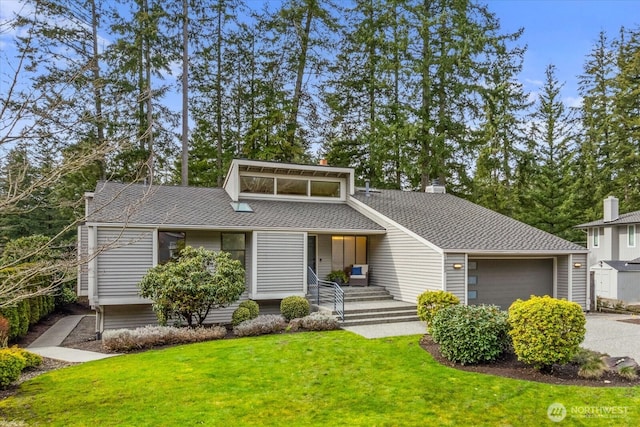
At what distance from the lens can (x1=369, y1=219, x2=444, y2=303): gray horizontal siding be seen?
12.6m

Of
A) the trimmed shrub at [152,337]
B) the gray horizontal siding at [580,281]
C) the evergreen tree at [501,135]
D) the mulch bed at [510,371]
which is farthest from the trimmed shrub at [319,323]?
the evergreen tree at [501,135]

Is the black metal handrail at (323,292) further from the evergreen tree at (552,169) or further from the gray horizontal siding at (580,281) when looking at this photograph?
the evergreen tree at (552,169)

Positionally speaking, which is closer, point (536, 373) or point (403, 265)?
point (536, 373)

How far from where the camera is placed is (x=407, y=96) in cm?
2416

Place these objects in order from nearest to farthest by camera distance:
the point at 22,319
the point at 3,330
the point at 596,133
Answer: the point at 3,330 < the point at 22,319 < the point at 596,133

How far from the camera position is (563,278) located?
14414mm

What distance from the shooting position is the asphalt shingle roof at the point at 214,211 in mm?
12438

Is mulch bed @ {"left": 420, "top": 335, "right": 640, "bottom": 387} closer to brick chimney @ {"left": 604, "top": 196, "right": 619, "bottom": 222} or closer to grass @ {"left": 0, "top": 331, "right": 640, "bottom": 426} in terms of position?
grass @ {"left": 0, "top": 331, "right": 640, "bottom": 426}

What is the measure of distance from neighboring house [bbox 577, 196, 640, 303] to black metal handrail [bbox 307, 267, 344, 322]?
12.2 m

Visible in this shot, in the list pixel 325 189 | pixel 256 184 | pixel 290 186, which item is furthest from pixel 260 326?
pixel 325 189

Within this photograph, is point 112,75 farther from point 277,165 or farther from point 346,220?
point 346,220

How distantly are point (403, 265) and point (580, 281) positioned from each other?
6.34 m

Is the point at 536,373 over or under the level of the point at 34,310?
over

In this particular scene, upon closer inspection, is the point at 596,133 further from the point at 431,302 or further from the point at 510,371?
the point at 510,371
